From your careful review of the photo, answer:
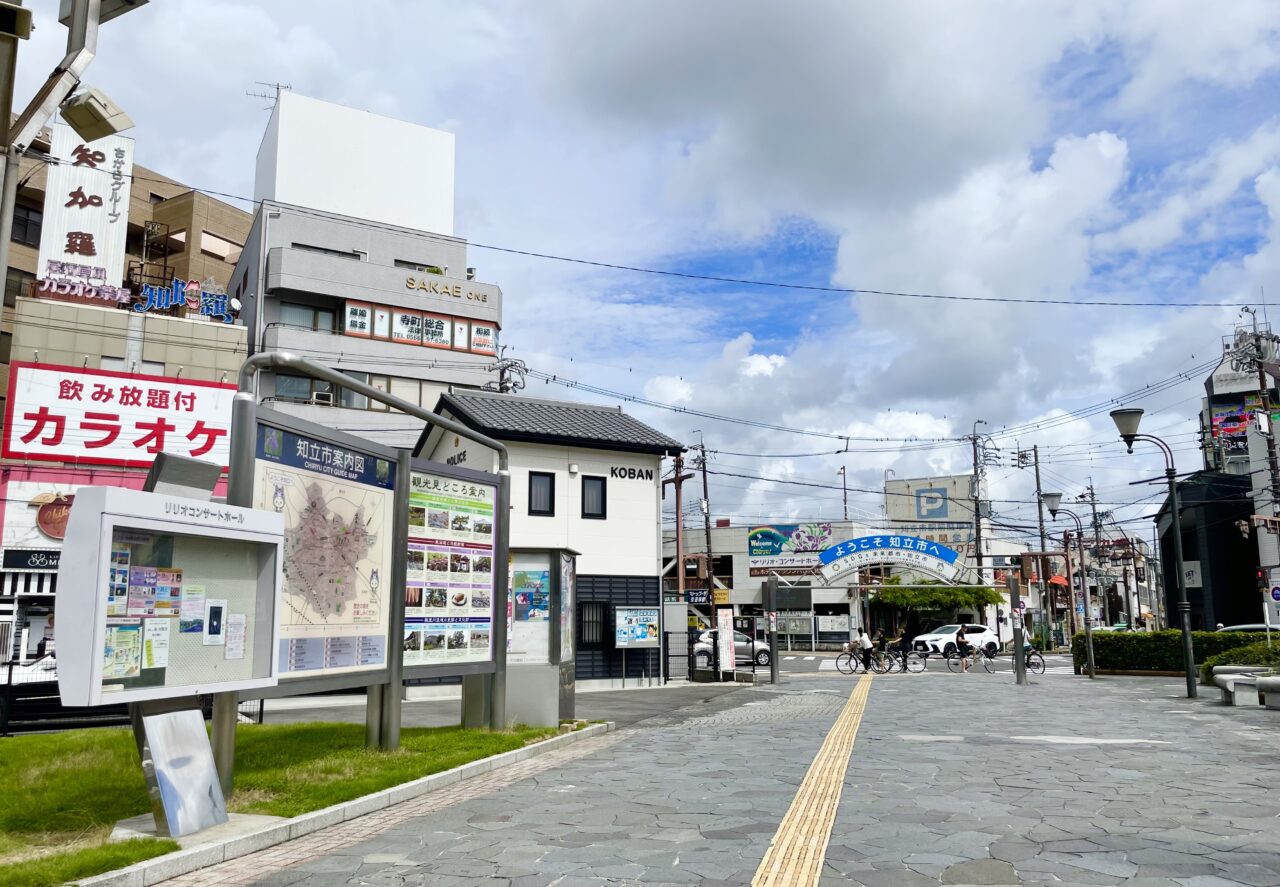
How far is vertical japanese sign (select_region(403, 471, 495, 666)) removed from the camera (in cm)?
1184

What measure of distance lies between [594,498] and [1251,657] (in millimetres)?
16240

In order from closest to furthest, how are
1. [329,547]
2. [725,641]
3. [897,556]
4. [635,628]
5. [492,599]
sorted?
[329,547]
[492,599]
[635,628]
[725,641]
[897,556]

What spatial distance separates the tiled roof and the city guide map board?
13574 mm

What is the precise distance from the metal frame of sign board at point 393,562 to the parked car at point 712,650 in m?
19.0

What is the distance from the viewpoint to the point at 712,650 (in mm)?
30047

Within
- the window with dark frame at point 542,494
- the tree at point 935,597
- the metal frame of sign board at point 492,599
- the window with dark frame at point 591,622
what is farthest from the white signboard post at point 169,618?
the tree at point 935,597

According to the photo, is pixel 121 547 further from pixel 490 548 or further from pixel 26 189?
pixel 26 189

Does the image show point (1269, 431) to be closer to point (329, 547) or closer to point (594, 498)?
point (594, 498)

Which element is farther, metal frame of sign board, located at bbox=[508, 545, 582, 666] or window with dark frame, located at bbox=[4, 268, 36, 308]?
window with dark frame, located at bbox=[4, 268, 36, 308]

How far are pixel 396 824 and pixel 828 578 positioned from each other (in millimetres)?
40571

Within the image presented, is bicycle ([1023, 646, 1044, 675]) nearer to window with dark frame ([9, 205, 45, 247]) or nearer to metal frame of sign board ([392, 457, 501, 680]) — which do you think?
metal frame of sign board ([392, 457, 501, 680])

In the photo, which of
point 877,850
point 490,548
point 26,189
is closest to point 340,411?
point 26,189

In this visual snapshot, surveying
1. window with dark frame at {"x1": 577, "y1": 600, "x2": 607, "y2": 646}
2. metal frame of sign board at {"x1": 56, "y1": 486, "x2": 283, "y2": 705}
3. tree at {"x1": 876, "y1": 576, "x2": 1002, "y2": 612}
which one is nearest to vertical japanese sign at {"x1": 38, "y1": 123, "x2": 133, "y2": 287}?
window with dark frame at {"x1": 577, "y1": 600, "x2": 607, "y2": 646}

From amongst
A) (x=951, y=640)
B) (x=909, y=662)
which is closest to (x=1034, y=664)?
(x=909, y=662)
